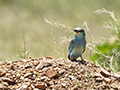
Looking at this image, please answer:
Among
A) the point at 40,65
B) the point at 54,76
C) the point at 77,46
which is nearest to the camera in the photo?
the point at 54,76

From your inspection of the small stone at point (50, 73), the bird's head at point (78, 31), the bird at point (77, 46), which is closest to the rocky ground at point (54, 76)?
the small stone at point (50, 73)

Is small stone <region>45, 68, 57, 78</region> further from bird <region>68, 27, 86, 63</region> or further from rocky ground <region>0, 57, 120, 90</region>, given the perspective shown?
bird <region>68, 27, 86, 63</region>

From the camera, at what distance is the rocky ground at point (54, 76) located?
122 inches

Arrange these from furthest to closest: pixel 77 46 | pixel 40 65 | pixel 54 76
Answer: pixel 77 46 < pixel 40 65 < pixel 54 76

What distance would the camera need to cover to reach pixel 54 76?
10.6 feet

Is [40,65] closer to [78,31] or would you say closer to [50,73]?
[50,73]

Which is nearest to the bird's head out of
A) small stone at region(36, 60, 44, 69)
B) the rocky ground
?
the rocky ground

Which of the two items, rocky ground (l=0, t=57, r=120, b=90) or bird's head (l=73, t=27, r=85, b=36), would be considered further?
bird's head (l=73, t=27, r=85, b=36)

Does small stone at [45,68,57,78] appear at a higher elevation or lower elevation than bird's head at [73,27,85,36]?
lower

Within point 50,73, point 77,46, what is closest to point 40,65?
point 50,73

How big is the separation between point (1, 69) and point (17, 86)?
1.70 ft

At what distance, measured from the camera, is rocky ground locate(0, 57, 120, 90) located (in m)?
3.09

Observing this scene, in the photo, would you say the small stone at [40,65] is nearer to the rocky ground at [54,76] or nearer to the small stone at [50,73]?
the rocky ground at [54,76]

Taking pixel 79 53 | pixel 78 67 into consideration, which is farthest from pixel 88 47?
pixel 78 67
